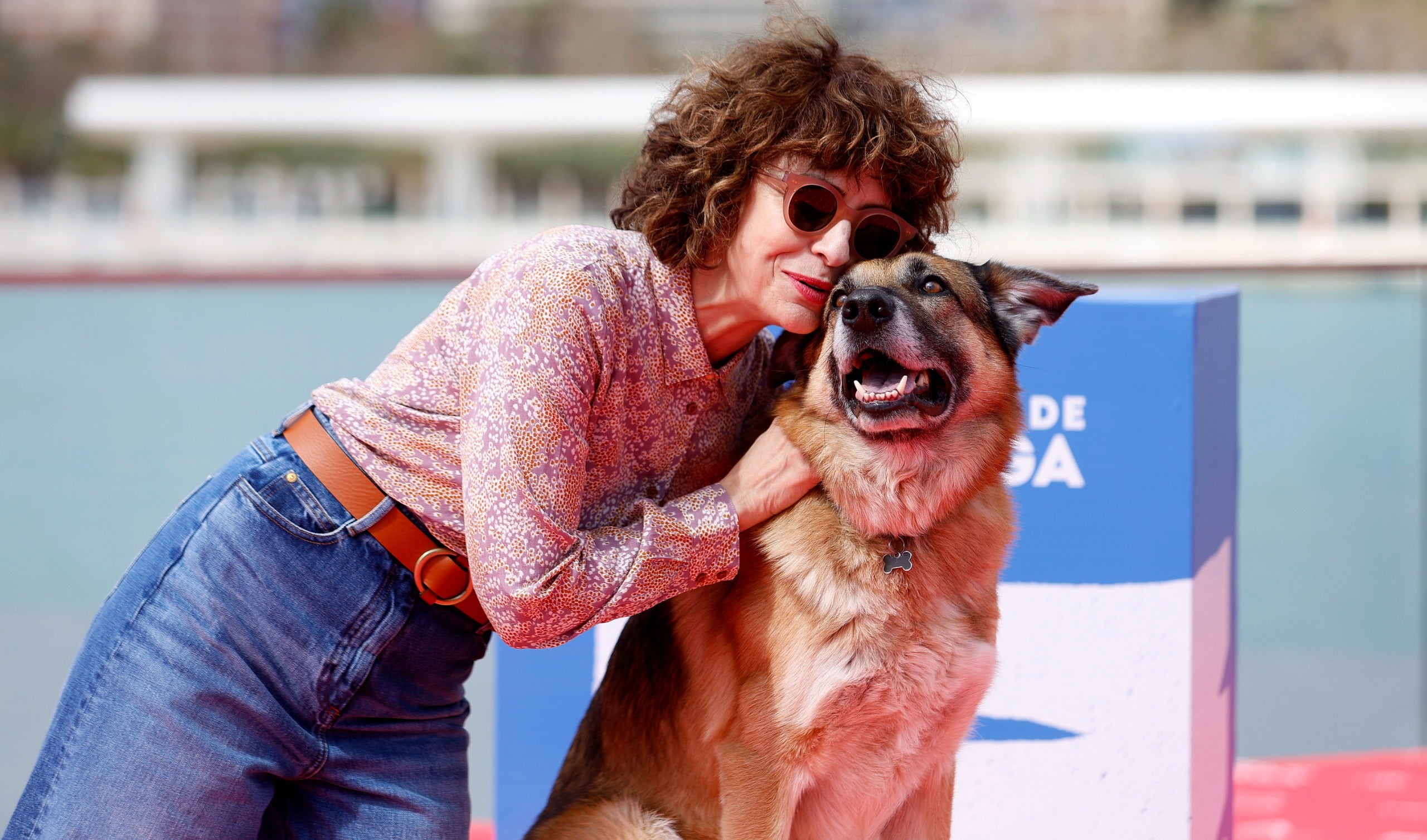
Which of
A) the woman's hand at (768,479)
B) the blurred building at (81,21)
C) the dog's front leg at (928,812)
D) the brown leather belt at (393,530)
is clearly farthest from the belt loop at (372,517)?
the blurred building at (81,21)

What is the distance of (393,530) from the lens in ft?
5.76

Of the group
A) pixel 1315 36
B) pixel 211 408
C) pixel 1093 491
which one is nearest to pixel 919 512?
pixel 1093 491

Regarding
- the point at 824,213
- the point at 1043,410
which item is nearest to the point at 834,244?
the point at 824,213

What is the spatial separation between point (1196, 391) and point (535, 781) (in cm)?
156

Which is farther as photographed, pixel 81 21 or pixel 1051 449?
pixel 81 21

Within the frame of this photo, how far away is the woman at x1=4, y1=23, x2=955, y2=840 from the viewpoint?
1.66 meters

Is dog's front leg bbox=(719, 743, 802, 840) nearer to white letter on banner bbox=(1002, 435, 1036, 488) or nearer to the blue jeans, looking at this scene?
the blue jeans

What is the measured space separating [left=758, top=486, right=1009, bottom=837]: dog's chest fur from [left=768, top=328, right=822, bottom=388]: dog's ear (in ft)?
0.82

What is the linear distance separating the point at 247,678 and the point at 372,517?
0.97ft

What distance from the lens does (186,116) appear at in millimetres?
21531

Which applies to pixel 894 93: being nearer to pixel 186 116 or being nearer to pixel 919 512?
pixel 919 512

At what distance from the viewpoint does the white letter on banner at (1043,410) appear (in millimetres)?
2336

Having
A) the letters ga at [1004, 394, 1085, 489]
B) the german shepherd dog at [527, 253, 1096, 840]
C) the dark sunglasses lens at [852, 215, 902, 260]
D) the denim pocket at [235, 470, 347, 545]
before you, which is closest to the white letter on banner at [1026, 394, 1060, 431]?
the letters ga at [1004, 394, 1085, 489]

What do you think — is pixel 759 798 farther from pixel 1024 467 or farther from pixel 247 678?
pixel 1024 467
